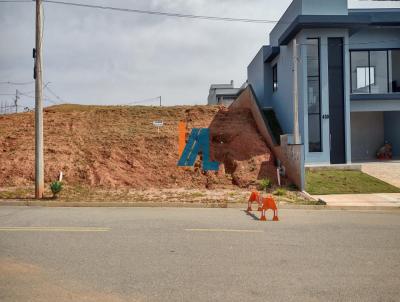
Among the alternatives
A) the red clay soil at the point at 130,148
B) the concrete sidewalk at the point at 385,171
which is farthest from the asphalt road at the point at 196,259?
the concrete sidewalk at the point at 385,171

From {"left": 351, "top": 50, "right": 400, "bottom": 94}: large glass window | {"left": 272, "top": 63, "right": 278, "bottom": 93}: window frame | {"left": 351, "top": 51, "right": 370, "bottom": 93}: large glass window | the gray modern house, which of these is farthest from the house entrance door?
{"left": 351, "top": 51, "right": 370, "bottom": 93}: large glass window

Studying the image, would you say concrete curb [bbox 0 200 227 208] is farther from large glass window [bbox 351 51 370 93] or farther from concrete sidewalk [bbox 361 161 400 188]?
large glass window [bbox 351 51 370 93]

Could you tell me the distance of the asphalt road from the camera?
5.07 metres

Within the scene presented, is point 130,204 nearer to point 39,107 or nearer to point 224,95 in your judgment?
point 39,107

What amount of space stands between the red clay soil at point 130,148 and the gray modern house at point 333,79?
2520mm

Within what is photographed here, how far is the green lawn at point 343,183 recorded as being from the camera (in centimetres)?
1623

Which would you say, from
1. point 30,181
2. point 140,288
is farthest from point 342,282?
point 30,181

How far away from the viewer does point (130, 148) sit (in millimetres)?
20375

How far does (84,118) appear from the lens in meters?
24.2

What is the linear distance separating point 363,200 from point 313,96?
7.84m

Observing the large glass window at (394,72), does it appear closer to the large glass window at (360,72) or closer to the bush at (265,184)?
the large glass window at (360,72)

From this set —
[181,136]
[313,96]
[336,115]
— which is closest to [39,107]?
[181,136]

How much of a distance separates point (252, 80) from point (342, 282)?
27222 millimetres

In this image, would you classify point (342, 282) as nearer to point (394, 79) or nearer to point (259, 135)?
point (259, 135)
